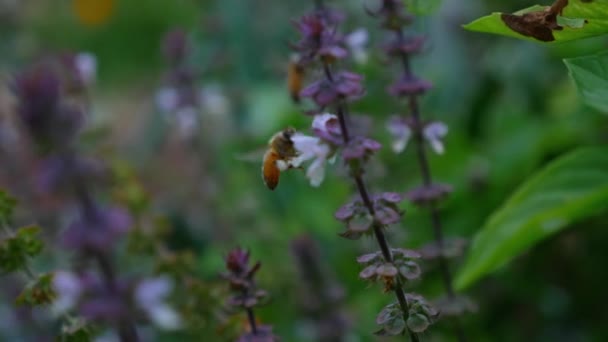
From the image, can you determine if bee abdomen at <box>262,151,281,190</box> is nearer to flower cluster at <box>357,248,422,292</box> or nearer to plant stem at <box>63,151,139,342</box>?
flower cluster at <box>357,248,422,292</box>

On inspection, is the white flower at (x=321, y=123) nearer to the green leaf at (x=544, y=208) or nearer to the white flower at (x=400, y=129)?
the white flower at (x=400, y=129)

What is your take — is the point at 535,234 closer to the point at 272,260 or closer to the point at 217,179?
the point at 272,260

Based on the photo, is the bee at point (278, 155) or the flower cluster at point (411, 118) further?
the flower cluster at point (411, 118)

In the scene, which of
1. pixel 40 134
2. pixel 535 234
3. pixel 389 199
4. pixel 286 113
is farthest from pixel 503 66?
pixel 389 199

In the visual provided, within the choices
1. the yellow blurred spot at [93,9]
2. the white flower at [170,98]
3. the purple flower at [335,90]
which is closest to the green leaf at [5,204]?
the purple flower at [335,90]

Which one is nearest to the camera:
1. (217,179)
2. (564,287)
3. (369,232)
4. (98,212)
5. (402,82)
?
(369,232)

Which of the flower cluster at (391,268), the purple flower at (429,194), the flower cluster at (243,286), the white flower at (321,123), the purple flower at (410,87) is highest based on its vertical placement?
the purple flower at (410,87)
